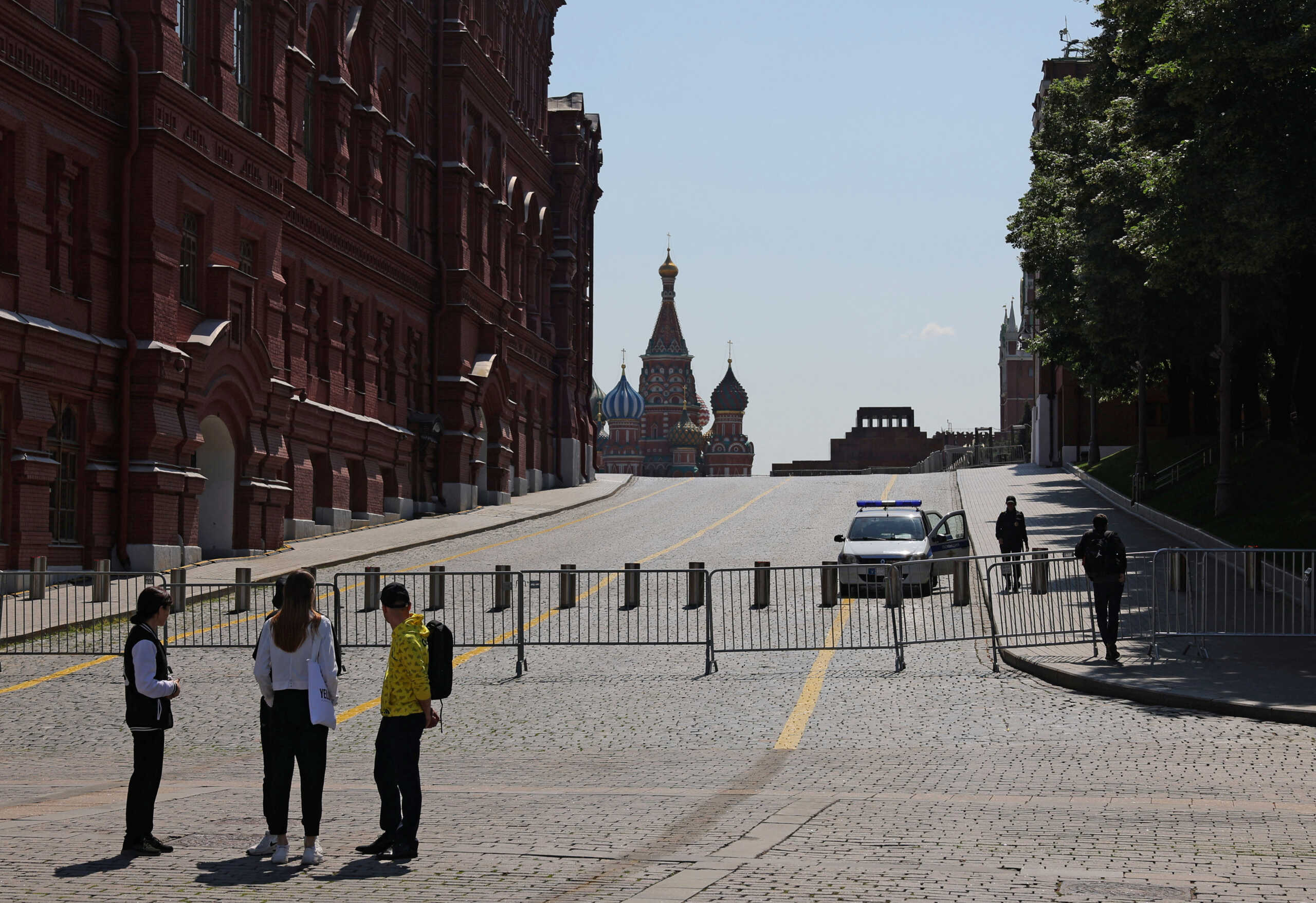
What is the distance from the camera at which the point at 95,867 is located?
28.1 ft

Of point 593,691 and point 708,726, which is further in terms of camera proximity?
point 593,691

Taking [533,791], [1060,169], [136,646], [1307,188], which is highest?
[1060,169]

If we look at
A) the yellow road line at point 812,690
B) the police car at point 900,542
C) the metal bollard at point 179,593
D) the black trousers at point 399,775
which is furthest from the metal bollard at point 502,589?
the black trousers at point 399,775


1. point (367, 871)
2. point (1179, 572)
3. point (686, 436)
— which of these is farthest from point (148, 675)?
point (686, 436)

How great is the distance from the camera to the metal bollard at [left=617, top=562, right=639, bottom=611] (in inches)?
859

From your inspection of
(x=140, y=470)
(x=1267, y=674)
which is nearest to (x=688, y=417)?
(x=140, y=470)

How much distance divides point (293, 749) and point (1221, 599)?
43.2ft

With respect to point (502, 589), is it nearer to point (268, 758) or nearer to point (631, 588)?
point (631, 588)

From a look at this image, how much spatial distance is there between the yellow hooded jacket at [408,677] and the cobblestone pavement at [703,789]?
33.0 inches

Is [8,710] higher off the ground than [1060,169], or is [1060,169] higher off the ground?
[1060,169]

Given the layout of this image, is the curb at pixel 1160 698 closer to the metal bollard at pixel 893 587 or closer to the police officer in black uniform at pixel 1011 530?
the metal bollard at pixel 893 587

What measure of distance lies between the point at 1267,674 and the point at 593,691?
23.8ft

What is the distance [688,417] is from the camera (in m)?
189

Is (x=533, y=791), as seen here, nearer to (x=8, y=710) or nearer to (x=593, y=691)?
(x=593, y=691)
